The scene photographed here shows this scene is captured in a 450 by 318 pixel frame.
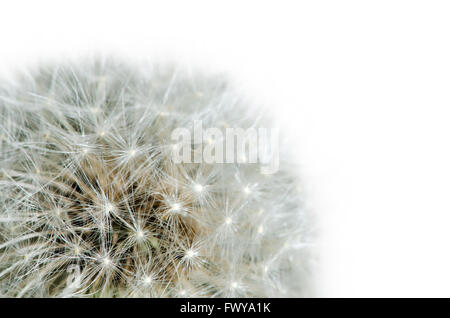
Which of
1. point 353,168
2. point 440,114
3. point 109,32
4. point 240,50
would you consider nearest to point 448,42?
point 440,114

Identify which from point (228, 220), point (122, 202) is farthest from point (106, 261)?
point (228, 220)

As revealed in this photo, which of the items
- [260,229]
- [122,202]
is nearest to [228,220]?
[260,229]

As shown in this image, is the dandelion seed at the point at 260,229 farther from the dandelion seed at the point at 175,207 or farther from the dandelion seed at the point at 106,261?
the dandelion seed at the point at 106,261

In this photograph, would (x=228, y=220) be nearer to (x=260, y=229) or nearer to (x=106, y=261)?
(x=260, y=229)

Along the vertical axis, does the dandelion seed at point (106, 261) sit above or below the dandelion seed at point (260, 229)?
below

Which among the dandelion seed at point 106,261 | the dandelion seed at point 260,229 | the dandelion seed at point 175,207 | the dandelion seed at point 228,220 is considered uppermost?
the dandelion seed at point 175,207

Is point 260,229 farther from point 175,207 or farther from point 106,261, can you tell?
point 106,261

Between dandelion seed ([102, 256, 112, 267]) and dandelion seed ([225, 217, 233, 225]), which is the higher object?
dandelion seed ([225, 217, 233, 225])

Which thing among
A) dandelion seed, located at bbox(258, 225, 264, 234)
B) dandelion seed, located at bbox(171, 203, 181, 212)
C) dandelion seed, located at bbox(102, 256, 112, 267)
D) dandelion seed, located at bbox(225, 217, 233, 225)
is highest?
dandelion seed, located at bbox(171, 203, 181, 212)

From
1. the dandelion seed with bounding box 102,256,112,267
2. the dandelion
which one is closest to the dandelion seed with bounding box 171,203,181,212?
the dandelion

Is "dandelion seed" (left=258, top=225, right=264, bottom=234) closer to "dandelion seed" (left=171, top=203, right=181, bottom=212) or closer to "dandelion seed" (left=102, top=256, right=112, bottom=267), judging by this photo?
"dandelion seed" (left=171, top=203, right=181, bottom=212)

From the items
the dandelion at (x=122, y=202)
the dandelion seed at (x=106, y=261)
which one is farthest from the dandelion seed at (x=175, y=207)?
the dandelion seed at (x=106, y=261)

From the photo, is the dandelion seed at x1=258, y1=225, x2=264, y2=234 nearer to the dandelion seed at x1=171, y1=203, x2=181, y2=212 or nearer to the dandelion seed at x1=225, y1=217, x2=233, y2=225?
the dandelion seed at x1=225, y1=217, x2=233, y2=225
